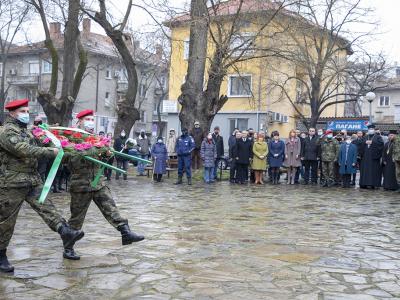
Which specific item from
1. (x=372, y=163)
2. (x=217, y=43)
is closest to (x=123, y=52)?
(x=217, y=43)

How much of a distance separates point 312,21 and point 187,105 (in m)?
7.77

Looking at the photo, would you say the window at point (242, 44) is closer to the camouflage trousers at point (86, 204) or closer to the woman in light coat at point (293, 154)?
the woman in light coat at point (293, 154)

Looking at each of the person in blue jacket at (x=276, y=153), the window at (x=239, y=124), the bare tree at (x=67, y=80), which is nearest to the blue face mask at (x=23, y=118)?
Result: the person in blue jacket at (x=276, y=153)

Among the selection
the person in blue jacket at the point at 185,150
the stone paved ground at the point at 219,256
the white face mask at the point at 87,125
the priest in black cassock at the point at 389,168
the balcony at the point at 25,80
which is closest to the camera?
the stone paved ground at the point at 219,256

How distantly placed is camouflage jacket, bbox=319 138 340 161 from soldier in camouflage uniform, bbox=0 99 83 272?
12742 mm

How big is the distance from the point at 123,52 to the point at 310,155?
852cm

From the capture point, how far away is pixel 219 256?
6.64m

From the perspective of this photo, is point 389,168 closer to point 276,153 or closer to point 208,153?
point 276,153

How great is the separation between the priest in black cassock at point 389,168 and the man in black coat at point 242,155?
4314 mm

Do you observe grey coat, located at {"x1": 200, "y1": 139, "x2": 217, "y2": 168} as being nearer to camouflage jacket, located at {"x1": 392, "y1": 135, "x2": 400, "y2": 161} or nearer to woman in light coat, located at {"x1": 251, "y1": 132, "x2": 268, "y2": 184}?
woman in light coat, located at {"x1": 251, "y1": 132, "x2": 268, "y2": 184}

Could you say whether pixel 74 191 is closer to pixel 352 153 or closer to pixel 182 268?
pixel 182 268

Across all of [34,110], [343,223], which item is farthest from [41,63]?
[343,223]

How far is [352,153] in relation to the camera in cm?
1731

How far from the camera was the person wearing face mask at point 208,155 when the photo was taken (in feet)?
58.4
